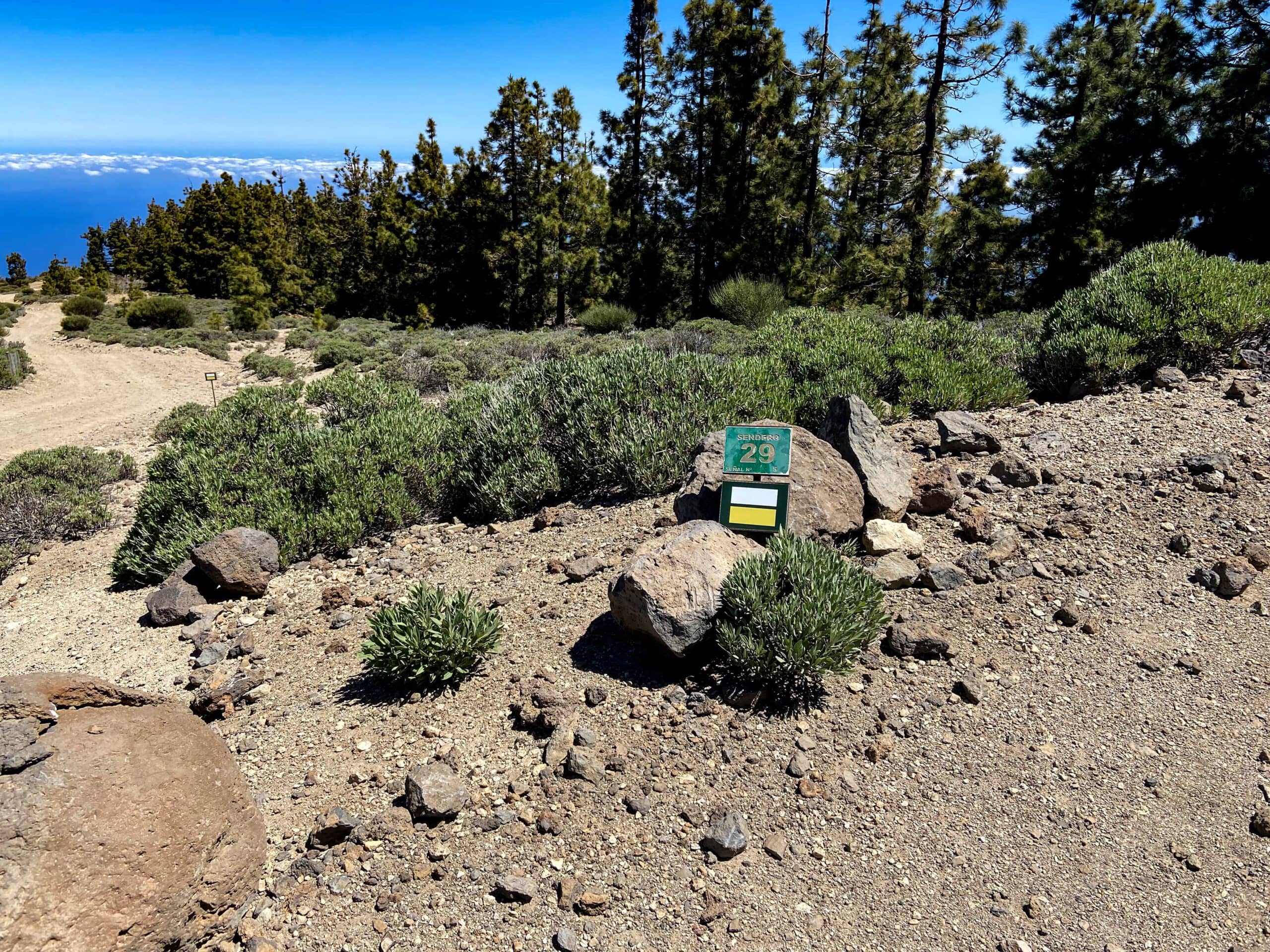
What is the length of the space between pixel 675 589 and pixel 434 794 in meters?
1.43

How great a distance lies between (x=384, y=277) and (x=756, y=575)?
108 feet

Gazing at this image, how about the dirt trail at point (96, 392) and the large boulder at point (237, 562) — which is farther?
the dirt trail at point (96, 392)

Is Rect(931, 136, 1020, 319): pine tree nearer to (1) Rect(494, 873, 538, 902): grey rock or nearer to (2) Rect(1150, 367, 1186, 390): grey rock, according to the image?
(2) Rect(1150, 367, 1186, 390): grey rock

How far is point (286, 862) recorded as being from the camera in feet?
10.1

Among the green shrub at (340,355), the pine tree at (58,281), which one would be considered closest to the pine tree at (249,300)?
the green shrub at (340,355)

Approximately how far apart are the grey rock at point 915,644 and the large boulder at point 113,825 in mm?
3127

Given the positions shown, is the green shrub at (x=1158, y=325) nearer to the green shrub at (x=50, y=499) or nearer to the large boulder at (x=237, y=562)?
the large boulder at (x=237, y=562)

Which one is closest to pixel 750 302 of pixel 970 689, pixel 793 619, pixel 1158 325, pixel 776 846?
pixel 1158 325

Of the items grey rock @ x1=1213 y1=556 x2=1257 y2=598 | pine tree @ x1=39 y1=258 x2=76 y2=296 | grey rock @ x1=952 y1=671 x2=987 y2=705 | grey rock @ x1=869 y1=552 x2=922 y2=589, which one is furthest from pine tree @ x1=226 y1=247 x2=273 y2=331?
grey rock @ x1=1213 y1=556 x2=1257 y2=598

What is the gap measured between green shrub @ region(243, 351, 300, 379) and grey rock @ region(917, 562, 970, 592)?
1765cm

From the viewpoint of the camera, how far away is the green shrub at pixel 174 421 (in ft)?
37.8

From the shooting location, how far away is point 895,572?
179 inches

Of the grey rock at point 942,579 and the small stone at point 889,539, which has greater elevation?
the small stone at point 889,539

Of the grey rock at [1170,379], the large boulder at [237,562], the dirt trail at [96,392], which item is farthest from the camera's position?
the dirt trail at [96,392]
